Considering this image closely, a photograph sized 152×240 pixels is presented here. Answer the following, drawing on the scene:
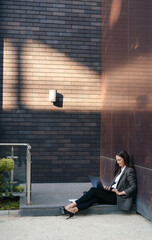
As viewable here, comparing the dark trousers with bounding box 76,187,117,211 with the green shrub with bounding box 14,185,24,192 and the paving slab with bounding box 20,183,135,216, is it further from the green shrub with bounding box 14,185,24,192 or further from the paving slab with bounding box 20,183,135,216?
the green shrub with bounding box 14,185,24,192

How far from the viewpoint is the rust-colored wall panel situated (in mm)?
4570

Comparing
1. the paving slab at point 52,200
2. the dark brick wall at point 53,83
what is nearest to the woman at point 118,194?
the paving slab at point 52,200

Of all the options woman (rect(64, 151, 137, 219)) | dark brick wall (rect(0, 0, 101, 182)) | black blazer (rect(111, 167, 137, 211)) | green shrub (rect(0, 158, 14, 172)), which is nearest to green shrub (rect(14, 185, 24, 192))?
green shrub (rect(0, 158, 14, 172))

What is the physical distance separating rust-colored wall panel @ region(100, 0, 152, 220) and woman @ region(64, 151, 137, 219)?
121 millimetres

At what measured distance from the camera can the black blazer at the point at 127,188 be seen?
4.74 meters

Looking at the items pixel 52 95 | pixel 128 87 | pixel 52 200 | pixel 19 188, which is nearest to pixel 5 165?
pixel 19 188

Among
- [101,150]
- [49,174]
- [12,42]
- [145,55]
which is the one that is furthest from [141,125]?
[12,42]

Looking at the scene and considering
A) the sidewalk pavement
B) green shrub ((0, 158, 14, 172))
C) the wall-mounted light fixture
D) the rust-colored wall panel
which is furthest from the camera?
the wall-mounted light fixture

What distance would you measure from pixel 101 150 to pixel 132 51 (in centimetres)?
280

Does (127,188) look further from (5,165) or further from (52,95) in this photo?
(52,95)

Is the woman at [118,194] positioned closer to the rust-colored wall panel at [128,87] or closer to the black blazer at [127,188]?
the black blazer at [127,188]

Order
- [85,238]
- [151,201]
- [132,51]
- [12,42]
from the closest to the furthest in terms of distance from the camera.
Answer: [85,238], [151,201], [132,51], [12,42]

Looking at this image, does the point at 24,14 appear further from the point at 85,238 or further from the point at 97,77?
the point at 85,238

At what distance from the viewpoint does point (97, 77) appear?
7.52m
